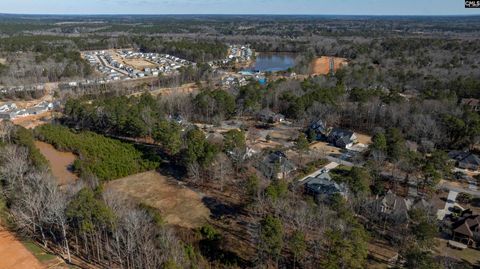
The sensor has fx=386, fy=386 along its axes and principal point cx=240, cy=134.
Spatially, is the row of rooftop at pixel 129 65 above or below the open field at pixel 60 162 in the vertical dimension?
above

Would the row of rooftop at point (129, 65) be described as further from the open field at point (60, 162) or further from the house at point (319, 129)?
the house at point (319, 129)

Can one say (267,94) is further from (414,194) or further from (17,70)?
(17,70)

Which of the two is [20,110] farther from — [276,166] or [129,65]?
[129,65]

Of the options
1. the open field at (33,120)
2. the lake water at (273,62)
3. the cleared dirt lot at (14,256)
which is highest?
the lake water at (273,62)

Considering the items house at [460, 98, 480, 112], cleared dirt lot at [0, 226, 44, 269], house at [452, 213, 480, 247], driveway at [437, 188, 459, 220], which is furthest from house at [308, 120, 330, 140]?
cleared dirt lot at [0, 226, 44, 269]

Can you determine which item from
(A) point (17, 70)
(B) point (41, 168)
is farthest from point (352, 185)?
(A) point (17, 70)

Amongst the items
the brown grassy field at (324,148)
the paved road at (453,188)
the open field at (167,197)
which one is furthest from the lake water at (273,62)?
the open field at (167,197)

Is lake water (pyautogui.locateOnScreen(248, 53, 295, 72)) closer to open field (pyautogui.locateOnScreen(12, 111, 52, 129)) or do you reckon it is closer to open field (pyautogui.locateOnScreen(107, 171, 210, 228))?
open field (pyautogui.locateOnScreen(12, 111, 52, 129))
